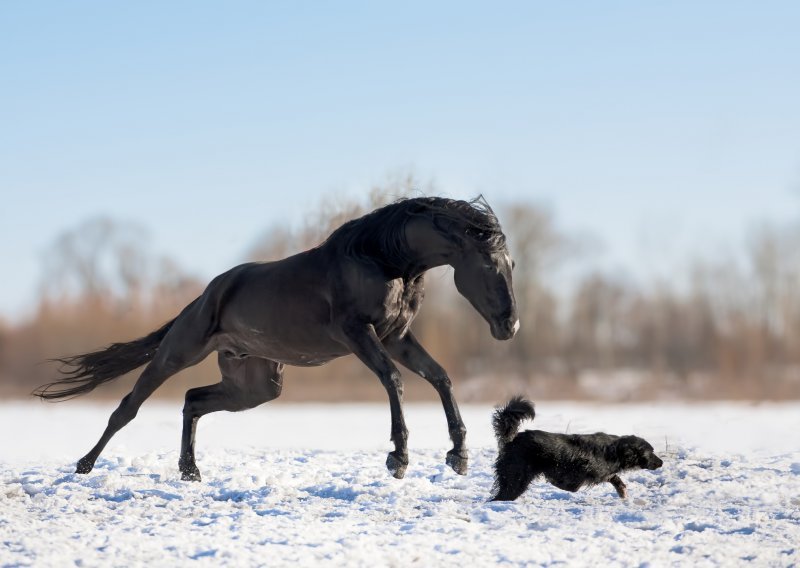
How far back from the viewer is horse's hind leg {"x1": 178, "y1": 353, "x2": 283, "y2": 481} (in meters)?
7.80

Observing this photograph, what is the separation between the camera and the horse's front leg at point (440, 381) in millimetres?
6281

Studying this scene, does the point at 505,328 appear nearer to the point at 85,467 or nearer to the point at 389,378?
the point at 389,378

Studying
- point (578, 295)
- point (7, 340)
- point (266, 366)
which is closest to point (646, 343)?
point (578, 295)

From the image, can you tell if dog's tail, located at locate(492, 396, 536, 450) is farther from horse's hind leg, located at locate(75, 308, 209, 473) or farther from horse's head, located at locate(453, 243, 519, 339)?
horse's hind leg, located at locate(75, 308, 209, 473)

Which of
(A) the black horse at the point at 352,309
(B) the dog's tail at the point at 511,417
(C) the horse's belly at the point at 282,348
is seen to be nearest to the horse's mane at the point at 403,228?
(A) the black horse at the point at 352,309

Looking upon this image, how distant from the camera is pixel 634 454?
22.2ft

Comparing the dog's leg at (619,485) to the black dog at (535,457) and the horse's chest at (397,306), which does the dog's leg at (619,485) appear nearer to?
the black dog at (535,457)

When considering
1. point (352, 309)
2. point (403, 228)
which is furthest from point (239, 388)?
point (403, 228)

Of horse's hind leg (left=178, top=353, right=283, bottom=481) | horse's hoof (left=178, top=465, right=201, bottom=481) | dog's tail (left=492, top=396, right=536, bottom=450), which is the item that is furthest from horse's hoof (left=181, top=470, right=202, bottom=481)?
dog's tail (left=492, top=396, right=536, bottom=450)

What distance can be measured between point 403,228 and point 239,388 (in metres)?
2.20

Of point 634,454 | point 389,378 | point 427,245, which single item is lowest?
point 634,454

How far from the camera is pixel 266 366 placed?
7812 mm

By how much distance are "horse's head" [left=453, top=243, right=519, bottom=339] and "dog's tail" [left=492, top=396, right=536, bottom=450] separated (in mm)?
448

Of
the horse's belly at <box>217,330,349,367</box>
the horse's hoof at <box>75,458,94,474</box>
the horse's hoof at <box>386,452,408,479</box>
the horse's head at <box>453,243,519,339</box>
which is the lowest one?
the horse's hoof at <box>75,458,94,474</box>
